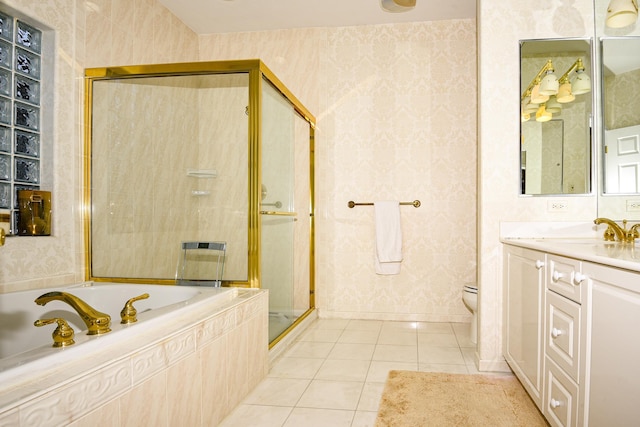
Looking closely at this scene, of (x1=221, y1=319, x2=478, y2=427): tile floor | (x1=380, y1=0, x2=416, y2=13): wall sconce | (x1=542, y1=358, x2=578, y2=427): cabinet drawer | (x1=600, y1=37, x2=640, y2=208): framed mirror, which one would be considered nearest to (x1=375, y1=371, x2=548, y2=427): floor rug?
(x1=221, y1=319, x2=478, y2=427): tile floor

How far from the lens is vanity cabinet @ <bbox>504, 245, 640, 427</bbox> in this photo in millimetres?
1039

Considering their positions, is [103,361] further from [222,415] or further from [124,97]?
[124,97]

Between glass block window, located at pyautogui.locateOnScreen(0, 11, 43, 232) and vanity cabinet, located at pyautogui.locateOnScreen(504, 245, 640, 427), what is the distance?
7.46ft

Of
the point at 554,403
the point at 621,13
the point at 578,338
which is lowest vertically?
the point at 554,403

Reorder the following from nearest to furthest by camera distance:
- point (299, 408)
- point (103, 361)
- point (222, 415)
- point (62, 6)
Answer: point (103, 361) < point (222, 415) < point (299, 408) < point (62, 6)

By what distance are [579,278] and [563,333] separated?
0.23 m

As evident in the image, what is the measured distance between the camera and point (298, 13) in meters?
3.39

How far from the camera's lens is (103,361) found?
1.09 meters

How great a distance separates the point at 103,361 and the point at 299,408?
1.04 meters

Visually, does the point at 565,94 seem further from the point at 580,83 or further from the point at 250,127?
the point at 250,127

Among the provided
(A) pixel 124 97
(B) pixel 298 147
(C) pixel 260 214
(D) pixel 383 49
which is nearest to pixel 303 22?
(D) pixel 383 49

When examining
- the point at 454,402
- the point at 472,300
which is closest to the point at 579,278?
the point at 454,402

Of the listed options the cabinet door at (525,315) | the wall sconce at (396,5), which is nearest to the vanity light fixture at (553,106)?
the cabinet door at (525,315)

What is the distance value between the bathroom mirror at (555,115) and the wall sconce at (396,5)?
79cm
